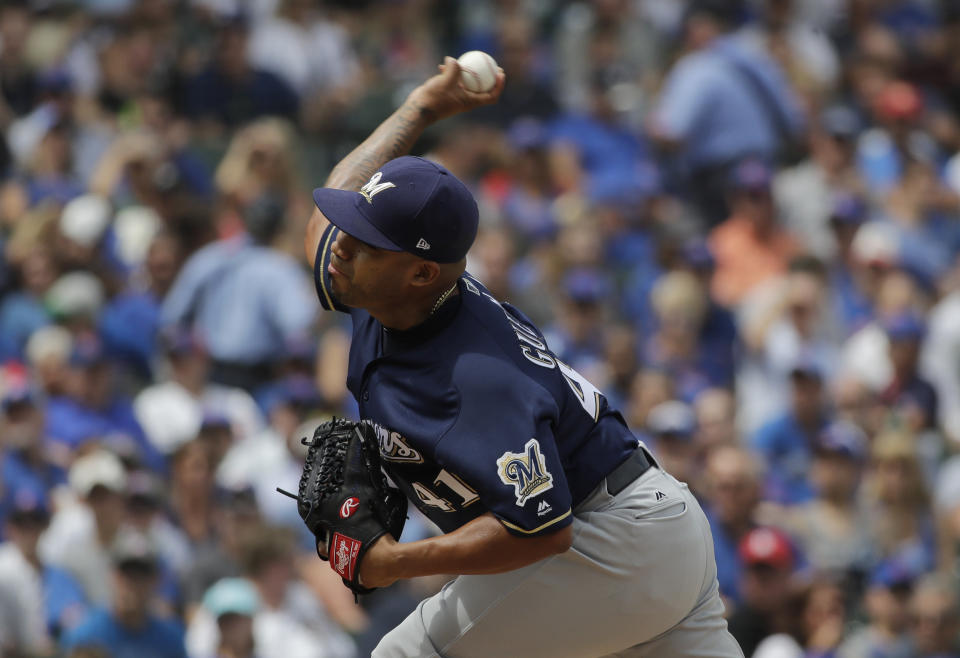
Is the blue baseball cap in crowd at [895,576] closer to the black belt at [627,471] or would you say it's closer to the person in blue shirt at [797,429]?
the person in blue shirt at [797,429]

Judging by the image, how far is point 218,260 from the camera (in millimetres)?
9453

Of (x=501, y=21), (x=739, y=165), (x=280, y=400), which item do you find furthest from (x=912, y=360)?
(x=501, y=21)

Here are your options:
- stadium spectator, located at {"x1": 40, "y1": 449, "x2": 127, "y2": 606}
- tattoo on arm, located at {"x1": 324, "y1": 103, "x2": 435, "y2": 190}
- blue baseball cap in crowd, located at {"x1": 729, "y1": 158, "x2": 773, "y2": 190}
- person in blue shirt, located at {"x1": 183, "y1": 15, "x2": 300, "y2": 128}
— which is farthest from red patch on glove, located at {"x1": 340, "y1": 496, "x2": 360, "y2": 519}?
person in blue shirt, located at {"x1": 183, "y1": 15, "x2": 300, "y2": 128}

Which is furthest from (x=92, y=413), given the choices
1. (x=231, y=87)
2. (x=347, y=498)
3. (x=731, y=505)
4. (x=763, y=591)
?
(x=347, y=498)

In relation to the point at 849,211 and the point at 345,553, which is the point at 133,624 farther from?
the point at 849,211

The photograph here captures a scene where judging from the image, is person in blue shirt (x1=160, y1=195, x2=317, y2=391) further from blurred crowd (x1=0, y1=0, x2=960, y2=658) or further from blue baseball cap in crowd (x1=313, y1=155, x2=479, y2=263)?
blue baseball cap in crowd (x1=313, y1=155, x2=479, y2=263)

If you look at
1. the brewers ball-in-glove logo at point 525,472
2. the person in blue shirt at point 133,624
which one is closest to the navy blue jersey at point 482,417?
the brewers ball-in-glove logo at point 525,472

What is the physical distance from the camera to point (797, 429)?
894 cm

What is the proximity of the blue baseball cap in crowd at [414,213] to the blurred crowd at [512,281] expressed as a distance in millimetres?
3583

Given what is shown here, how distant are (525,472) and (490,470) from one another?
0.08 m

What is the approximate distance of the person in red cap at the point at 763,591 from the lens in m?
7.11

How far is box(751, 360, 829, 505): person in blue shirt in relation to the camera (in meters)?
8.77

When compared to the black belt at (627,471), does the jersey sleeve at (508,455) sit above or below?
above

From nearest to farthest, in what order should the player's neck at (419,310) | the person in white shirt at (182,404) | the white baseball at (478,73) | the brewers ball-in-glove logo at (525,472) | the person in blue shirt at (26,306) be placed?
the brewers ball-in-glove logo at (525,472), the player's neck at (419,310), the white baseball at (478,73), the person in white shirt at (182,404), the person in blue shirt at (26,306)
